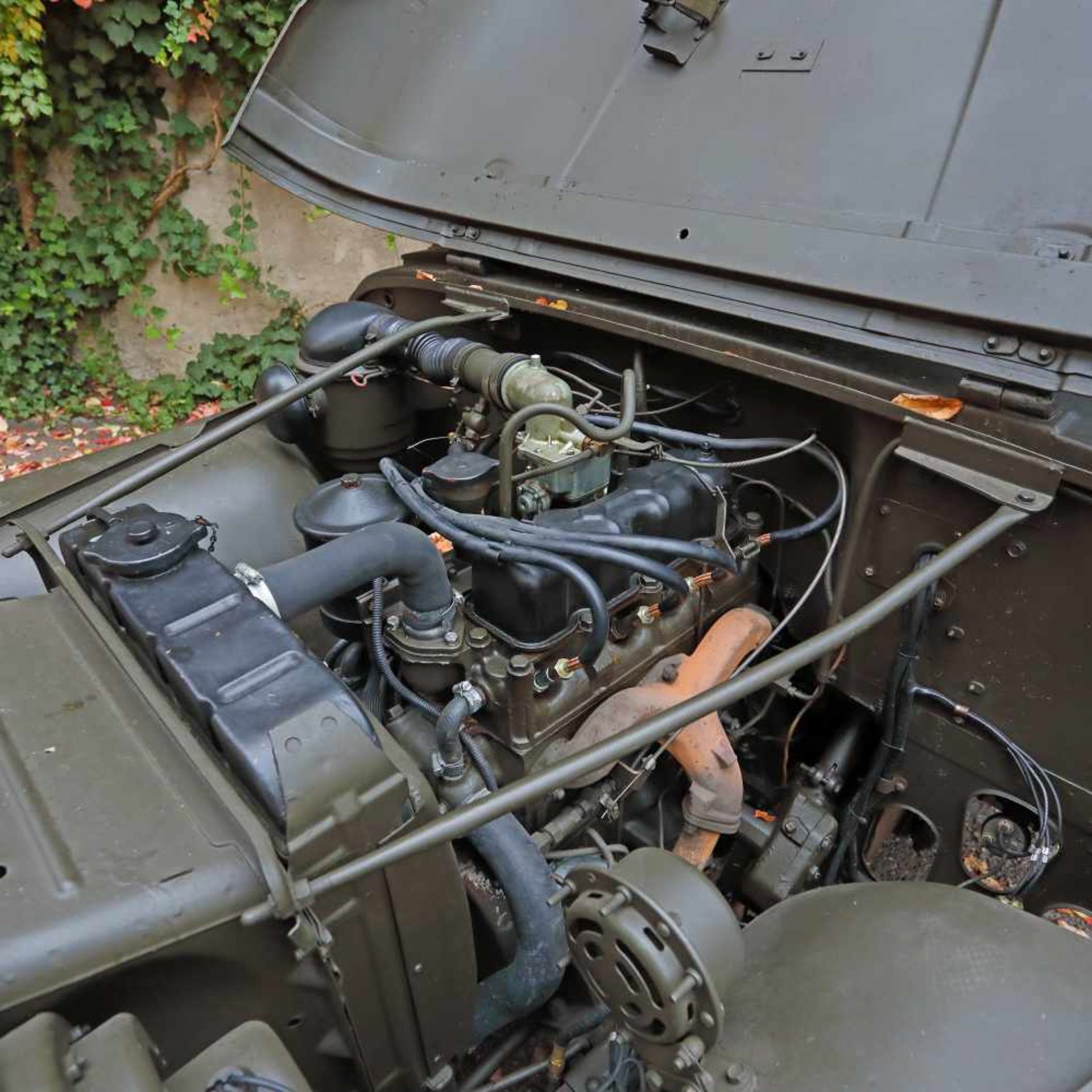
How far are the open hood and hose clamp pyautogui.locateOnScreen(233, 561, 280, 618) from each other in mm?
995

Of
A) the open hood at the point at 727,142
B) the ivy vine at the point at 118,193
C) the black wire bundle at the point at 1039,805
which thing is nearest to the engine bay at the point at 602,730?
the black wire bundle at the point at 1039,805

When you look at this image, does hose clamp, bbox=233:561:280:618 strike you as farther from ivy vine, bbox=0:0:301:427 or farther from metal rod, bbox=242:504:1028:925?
ivy vine, bbox=0:0:301:427

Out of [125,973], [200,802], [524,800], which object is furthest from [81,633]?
[524,800]

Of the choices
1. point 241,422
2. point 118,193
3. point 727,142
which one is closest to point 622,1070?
point 241,422

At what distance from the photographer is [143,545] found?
1.36 meters

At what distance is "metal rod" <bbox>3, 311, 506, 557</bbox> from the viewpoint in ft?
5.32

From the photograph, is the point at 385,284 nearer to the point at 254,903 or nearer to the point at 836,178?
the point at 836,178

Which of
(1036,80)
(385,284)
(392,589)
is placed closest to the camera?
(1036,80)

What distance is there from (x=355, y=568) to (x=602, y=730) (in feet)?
1.84

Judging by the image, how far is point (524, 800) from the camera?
105 centimetres

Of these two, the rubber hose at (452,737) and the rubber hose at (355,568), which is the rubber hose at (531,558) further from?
the rubber hose at (452,737)

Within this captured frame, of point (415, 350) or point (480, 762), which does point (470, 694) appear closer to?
point (480, 762)

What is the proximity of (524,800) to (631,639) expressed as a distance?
0.74 metres

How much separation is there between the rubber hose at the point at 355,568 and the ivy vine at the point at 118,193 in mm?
4056
